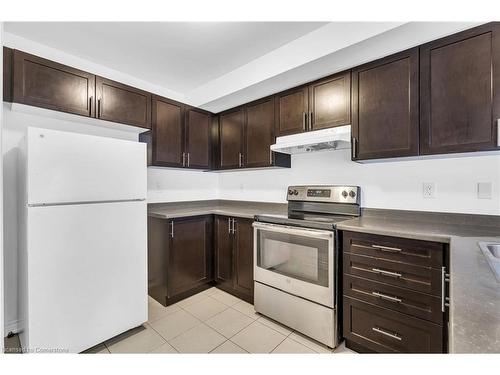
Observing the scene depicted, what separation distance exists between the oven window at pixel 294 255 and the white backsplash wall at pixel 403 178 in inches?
27.7

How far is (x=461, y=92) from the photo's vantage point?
148 cm

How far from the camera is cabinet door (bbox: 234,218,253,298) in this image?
7.79 ft

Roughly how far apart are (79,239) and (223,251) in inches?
55.6

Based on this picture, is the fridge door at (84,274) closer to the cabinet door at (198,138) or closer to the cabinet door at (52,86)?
the cabinet door at (52,86)

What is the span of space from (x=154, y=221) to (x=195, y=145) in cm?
103

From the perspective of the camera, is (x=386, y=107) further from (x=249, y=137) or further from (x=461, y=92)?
(x=249, y=137)

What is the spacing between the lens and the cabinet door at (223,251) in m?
2.58

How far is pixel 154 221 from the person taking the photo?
2.51m

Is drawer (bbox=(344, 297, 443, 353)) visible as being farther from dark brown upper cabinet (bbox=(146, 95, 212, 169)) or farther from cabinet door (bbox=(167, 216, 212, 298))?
dark brown upper cabinet (bbox=(146, 95, 212, 169))

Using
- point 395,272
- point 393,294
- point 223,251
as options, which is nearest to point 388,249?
point 395,272

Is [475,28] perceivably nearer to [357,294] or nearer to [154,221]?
[357,294]

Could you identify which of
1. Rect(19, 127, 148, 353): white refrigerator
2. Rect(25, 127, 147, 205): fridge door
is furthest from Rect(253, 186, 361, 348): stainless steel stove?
Rect(25, 127, 147, 205): fridge door
